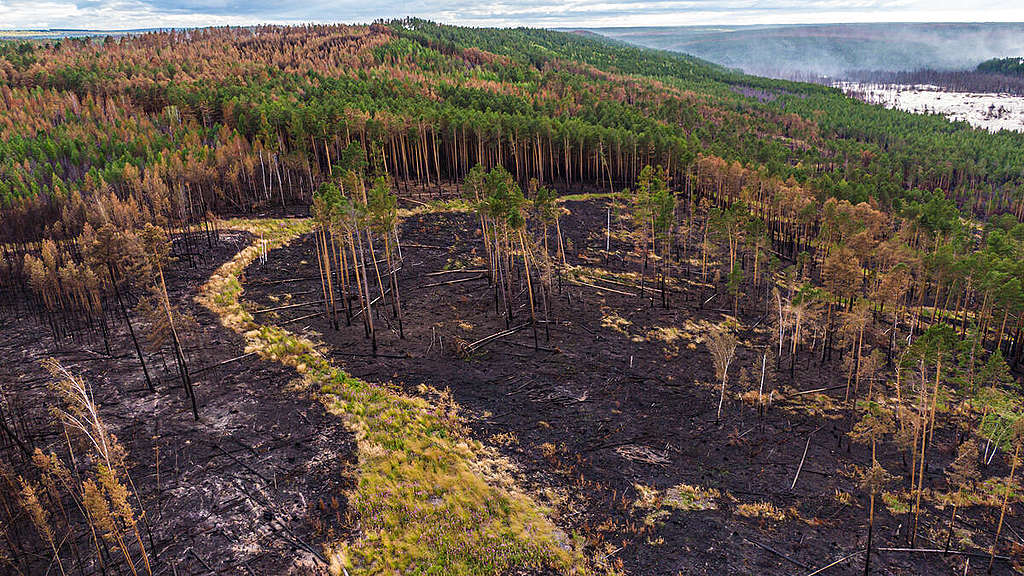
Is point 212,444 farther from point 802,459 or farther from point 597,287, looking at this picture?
point 597,287

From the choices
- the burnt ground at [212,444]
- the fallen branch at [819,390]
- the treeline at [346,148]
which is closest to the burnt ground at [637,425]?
the fallen branch at [819,390]

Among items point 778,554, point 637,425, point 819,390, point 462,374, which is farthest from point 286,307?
point 819,390

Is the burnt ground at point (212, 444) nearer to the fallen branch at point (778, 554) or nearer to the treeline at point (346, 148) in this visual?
the treeline at point (346, 148)

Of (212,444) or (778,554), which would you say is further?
(212,444)

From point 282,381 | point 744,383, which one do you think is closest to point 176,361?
point 282,381

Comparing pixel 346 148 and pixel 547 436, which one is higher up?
pixel 346 148
